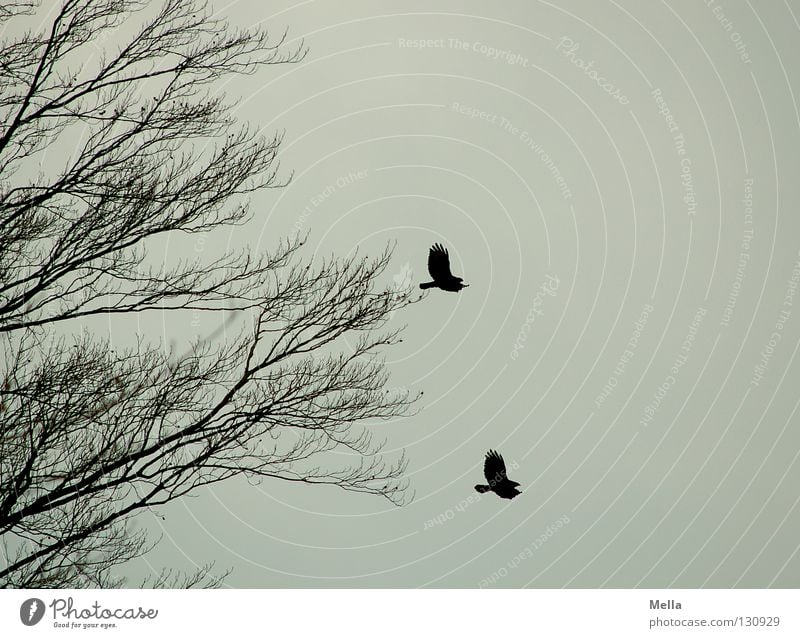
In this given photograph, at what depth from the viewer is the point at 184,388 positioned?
468 cm

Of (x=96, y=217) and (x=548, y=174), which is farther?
(x=548, y=174)

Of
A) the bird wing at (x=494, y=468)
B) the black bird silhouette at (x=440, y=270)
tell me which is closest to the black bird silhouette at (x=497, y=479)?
the bird wing at (x=494, y=468)

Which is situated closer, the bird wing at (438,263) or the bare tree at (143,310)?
the bare tree at (143,310)

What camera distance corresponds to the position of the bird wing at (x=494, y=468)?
5.54 meters

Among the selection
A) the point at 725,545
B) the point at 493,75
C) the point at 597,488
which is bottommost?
the point at 725,545

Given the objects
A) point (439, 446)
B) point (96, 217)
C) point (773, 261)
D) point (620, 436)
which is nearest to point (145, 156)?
point (96, 217)

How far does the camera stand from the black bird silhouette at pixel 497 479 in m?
5.52

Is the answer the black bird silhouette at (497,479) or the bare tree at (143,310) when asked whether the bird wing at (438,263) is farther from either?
the black bird silhouette at (497,479)

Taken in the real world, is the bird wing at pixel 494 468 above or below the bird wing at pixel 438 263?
below

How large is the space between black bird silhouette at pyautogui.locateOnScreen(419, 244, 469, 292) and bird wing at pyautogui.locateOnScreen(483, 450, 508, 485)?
1057 mm

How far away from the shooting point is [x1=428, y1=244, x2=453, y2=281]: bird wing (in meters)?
5.57

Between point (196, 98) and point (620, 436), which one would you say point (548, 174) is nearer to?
Result: point (620, 436)

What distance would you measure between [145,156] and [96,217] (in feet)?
1.53
